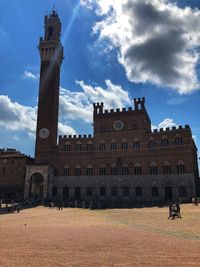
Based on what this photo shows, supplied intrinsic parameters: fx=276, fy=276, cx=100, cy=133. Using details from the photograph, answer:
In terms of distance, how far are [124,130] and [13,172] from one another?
25141 millimetres

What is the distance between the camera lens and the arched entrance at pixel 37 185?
182 ft

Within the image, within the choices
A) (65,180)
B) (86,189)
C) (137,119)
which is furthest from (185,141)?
(65,180)

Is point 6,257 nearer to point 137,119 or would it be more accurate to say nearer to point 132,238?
point 132,238

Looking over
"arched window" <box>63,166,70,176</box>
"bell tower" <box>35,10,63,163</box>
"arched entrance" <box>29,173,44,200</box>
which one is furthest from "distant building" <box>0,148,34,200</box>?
"arched window" <box>63,166,70,176</box>

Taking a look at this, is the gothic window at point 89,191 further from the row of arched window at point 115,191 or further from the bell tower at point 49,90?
the bell tower at point 49,90

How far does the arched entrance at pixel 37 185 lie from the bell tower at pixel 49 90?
139 inches

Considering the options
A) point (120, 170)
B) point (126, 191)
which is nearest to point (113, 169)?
point (120, 170)

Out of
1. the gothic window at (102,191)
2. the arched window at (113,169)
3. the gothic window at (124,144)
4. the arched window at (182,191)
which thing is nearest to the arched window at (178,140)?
the arched window at (182,191)

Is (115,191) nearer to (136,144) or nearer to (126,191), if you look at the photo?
(126,191)

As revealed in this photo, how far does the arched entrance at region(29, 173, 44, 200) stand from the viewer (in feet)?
182

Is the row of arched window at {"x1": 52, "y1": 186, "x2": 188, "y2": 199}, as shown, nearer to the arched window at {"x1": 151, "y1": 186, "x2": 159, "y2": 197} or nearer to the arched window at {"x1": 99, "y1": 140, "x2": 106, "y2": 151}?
the arched window at {"x1": 151, "y1": 186, "x2": 159, "y2": 197}

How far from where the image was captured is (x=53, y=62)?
6200 cm

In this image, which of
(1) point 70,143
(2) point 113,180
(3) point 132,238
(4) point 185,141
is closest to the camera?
(3) point 132,238

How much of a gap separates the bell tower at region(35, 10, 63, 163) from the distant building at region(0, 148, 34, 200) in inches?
179
